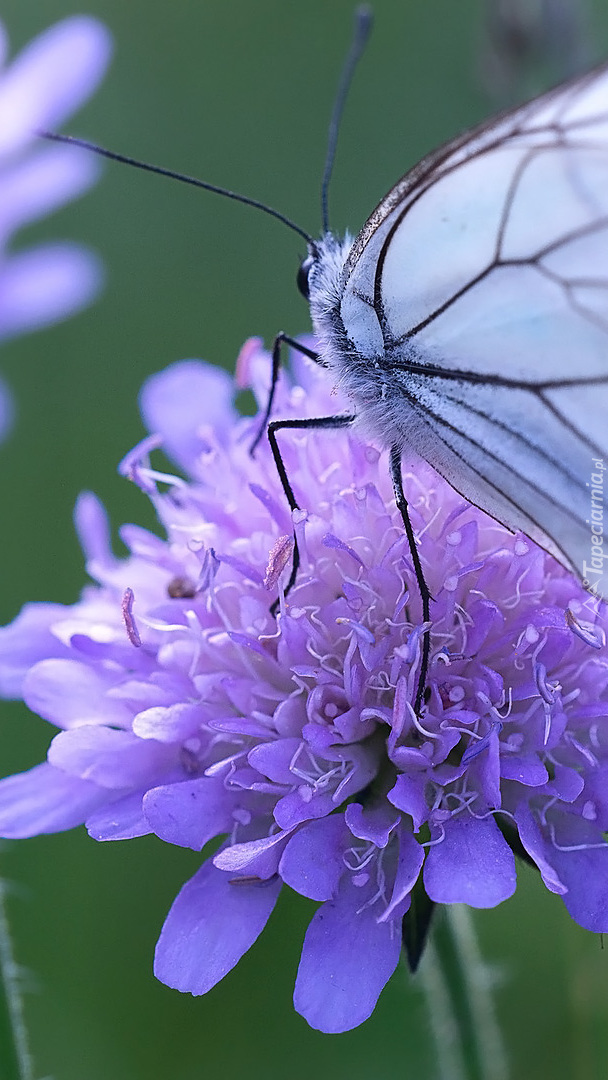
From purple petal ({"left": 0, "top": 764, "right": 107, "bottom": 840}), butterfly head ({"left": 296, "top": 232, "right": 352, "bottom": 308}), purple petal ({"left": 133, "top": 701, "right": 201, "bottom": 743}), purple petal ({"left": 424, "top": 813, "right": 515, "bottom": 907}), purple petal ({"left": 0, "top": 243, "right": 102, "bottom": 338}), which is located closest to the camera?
purple petal ({"left": 424, "top": 813, "right": 515, "bottom": 907})

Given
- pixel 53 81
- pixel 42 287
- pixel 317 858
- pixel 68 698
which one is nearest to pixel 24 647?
pixel 68 698

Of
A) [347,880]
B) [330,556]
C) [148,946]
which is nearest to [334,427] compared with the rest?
[330,556]

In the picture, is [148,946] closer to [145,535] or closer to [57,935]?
[57,935]

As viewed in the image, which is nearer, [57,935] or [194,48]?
[57,935]

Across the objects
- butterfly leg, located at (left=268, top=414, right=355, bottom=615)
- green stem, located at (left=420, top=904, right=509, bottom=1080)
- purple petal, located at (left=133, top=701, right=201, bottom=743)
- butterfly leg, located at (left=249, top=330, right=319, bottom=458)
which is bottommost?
green stem, located at (left=420, top=904, right=509, bottom=1080)

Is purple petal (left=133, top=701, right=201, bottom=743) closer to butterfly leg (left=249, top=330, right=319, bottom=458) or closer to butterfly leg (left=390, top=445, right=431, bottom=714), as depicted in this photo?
butterfly leg (left=390, top=445, right=431, bottom=714)

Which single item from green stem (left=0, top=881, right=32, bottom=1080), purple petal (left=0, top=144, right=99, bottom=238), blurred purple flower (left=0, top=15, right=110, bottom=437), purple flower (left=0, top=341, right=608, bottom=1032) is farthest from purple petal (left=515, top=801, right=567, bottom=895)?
purple petal (left=0, top=144, right=99, bottom=238)

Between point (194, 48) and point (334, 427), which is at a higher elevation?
A: point (194, 48)
